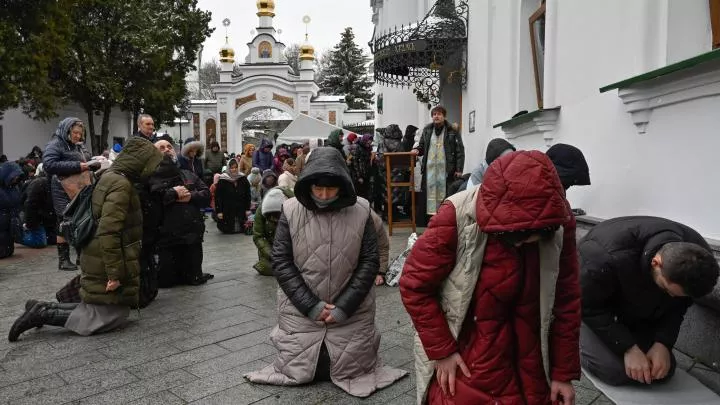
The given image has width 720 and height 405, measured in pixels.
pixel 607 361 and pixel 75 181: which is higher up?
pixel 75 181

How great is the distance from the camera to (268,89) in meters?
41.1

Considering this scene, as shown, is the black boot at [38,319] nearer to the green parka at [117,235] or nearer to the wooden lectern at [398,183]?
the green parka at [117,235]

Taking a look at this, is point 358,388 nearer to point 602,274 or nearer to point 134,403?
point 134,403

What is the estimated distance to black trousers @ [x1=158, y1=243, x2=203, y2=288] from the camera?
667cm

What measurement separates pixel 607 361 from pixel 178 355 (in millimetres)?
3012

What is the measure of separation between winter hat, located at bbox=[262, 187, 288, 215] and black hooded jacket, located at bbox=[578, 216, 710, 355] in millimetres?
3812

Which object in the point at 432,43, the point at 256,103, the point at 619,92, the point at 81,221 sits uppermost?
the point at 256,103

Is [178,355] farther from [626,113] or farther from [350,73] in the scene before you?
[350,73]

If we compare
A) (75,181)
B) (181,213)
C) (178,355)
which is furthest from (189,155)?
(178,355)

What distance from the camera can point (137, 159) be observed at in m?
4.95

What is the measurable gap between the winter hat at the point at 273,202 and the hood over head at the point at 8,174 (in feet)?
15.9

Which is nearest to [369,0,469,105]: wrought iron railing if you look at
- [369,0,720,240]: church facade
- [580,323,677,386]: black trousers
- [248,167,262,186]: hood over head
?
[369,0,720,240]: church facade

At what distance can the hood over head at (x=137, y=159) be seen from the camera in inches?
194

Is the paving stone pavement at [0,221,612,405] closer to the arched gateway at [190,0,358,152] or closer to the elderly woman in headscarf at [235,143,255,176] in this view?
the elderly woman in headscarf at [235,143,255,176]
